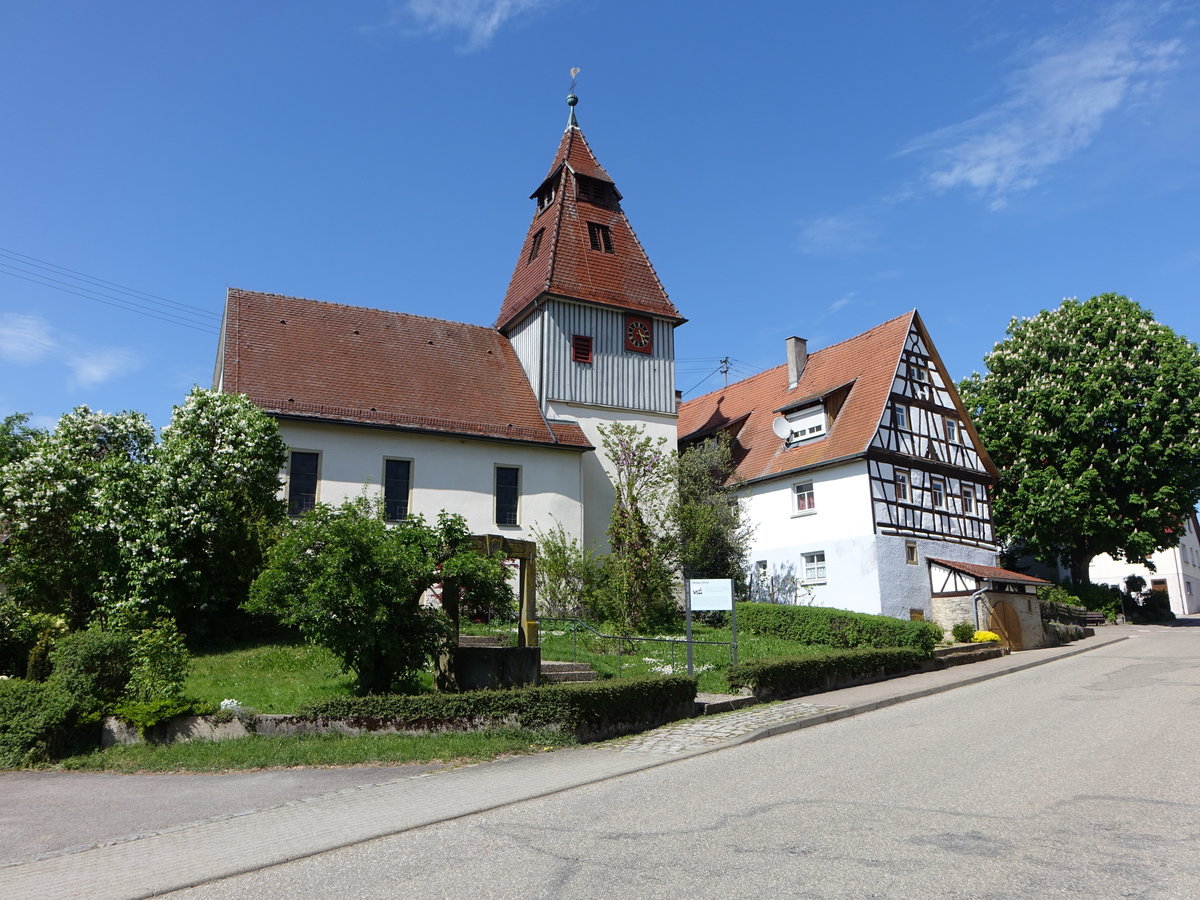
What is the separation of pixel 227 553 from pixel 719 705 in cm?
1135

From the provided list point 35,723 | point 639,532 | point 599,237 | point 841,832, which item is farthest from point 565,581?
point 841,832

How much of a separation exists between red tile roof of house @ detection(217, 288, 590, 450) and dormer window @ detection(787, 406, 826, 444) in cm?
894

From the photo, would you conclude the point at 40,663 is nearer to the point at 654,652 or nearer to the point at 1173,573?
the point at 654,652

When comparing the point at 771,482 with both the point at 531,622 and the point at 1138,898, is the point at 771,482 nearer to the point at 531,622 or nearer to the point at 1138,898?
the point at 531,622

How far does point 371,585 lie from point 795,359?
86.0ft

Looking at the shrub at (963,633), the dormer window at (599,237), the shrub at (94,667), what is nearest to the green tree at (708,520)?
the shrub at (963,633)

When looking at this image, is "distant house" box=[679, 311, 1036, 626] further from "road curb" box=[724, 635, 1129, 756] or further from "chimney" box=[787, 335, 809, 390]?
"road curb" box=[724, 635, 1129, 756]

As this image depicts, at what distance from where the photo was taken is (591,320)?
30344 mm

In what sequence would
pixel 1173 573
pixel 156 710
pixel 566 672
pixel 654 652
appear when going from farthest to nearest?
1. pixel 1173 573
2. pixel 654 652
3. pixel 566 672
4. pixel 156 710

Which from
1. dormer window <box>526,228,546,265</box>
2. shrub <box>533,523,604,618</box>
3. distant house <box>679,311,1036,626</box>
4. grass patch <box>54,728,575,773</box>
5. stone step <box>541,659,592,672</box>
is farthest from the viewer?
dormer window <box>526,228,546,265</box>

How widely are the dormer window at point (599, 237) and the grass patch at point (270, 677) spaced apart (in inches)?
734

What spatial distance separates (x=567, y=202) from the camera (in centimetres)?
3266

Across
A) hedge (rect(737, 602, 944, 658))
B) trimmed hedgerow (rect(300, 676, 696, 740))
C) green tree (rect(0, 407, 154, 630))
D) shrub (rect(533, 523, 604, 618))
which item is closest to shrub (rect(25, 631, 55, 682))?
green tree (rect(0, 407, 154, 630))

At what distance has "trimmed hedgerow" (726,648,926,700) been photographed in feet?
53.1
